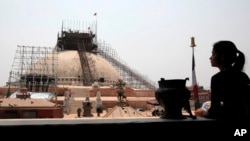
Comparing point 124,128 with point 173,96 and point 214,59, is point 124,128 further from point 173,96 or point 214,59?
point 214,59

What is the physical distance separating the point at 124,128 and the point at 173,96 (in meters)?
0.78

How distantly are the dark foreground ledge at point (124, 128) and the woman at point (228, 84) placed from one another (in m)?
0.13

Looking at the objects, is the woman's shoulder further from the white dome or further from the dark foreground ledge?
the white dome

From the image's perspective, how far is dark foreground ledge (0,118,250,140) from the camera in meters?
2.61

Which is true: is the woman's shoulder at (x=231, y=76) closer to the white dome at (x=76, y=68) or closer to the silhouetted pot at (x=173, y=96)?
the silhouetted pot at (x=173, y=96)

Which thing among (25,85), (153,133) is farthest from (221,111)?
(25,85)

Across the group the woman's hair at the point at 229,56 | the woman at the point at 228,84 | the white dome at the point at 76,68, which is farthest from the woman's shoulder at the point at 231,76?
the white dome at the point at 76,68

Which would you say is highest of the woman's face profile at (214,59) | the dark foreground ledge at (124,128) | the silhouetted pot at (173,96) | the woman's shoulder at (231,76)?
the woman's face profile at (214,59)

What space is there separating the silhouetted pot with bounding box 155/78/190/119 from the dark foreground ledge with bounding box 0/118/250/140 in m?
0.25

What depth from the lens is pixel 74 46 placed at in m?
42.3

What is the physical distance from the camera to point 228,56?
10.2 feet

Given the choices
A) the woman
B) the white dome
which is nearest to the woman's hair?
the woman

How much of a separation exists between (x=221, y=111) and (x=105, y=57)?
A: 42.7 metres

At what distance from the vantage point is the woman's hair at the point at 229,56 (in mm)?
3102
